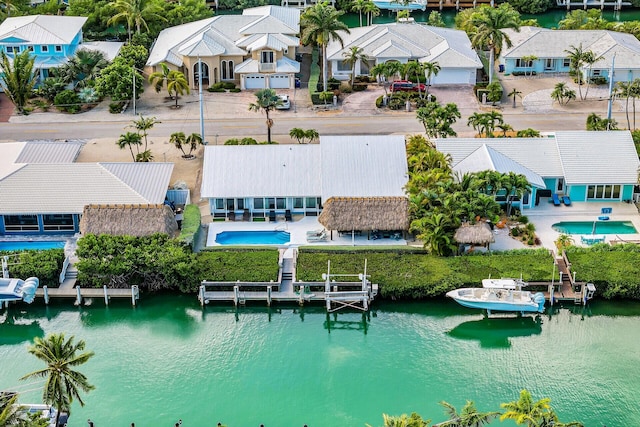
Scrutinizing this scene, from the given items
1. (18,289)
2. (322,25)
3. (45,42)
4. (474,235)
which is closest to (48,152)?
(18,289)

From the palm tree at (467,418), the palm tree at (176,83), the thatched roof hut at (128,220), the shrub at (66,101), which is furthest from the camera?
the shrub at (66,101)

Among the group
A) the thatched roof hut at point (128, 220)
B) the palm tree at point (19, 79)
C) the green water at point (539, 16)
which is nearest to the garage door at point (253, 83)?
the palm tree at point (19, 79)

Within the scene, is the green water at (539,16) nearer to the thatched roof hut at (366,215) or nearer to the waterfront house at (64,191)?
the waterfront house at (64,191)

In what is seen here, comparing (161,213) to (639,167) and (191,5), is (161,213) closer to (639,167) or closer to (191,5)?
(639,167)

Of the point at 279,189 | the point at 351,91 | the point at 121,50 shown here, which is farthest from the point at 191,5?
the point at 279,189

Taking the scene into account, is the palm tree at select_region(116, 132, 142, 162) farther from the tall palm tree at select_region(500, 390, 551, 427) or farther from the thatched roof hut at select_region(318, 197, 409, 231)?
the tall palm tree at select_region(500, 390, 551, 427)

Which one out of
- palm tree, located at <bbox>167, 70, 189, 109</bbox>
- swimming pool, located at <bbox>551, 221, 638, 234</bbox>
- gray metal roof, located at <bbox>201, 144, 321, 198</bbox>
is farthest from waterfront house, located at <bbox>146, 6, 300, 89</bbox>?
swimming pool, located at <bbox>551, 221, 638, 234</bbox>
